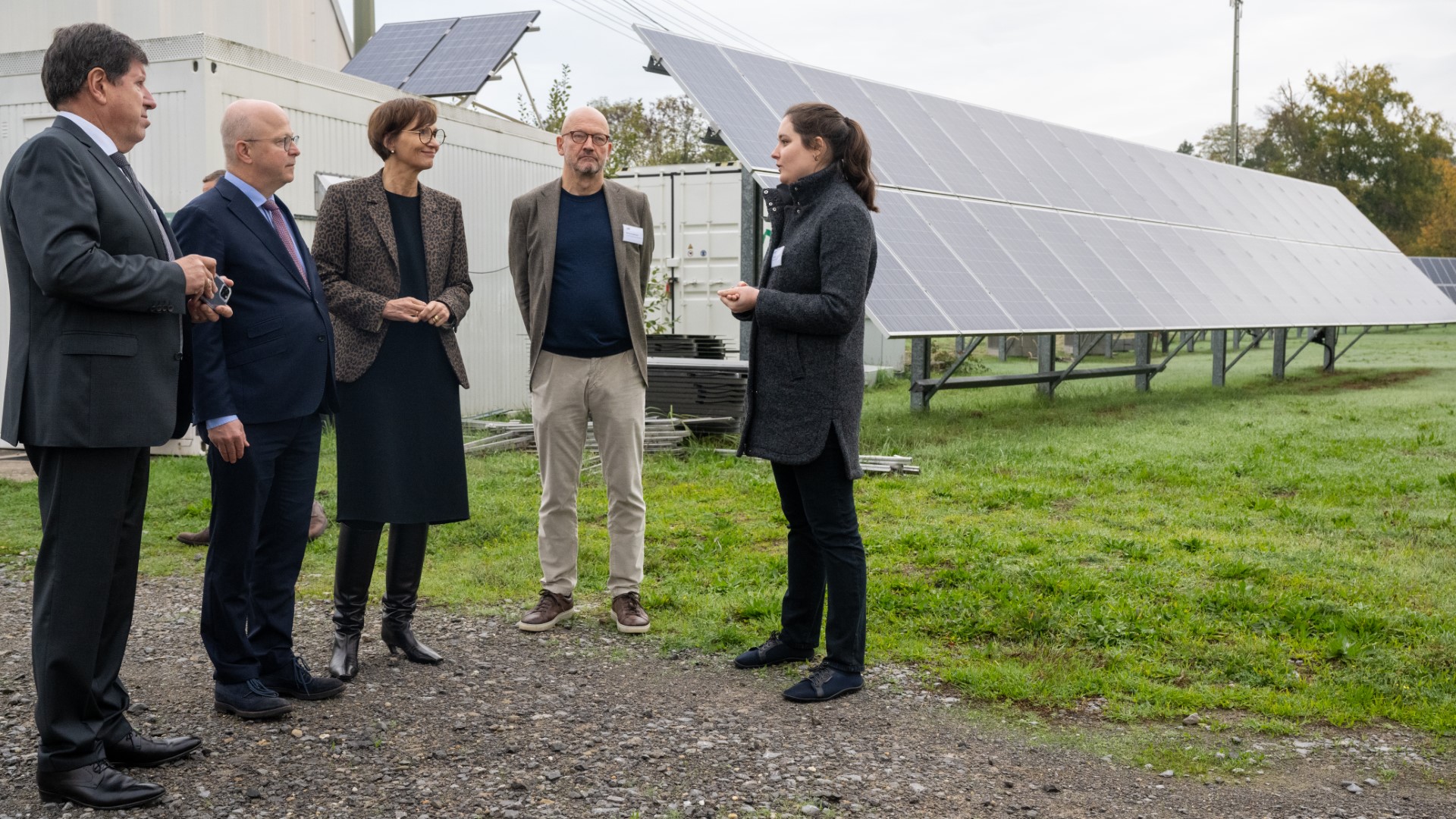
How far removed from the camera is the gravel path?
3.05 meters

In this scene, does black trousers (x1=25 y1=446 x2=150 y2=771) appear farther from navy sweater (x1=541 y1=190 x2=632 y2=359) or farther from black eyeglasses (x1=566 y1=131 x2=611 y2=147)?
black eyeglasses (x1=566 y1=131 x2=611 y2=147)

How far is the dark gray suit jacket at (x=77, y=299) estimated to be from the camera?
9.53 feet

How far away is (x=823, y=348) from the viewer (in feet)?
13.1

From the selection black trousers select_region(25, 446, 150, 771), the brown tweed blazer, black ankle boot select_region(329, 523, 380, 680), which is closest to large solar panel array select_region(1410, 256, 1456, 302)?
the brown tweed blazer

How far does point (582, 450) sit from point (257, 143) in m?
1.71

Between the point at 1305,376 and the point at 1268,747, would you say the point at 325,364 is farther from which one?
the point at 1305,376

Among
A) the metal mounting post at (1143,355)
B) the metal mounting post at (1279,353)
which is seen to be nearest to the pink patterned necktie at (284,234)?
the metal mounting post at (1143,355)

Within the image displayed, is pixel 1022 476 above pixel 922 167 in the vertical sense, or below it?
below

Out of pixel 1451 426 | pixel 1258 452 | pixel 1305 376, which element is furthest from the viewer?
pixel 1305 376

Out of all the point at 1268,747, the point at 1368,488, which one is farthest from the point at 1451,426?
the point at 1268,747

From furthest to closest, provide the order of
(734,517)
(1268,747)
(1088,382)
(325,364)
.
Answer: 1. (1088,382)
2. (734,517)
3. (325,364)
4. (1268,747)

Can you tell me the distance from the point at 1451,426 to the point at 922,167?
5404mm

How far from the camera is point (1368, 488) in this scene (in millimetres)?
7652

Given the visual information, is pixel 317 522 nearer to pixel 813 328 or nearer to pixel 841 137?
pixel 813 328
